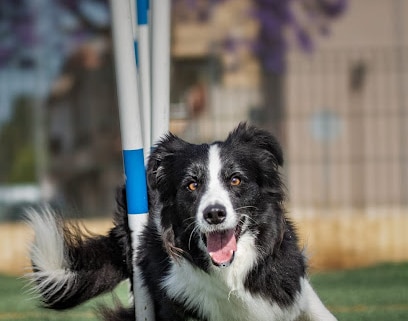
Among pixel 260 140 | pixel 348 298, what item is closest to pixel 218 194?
pixel 260 140

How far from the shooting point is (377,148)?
428 inches

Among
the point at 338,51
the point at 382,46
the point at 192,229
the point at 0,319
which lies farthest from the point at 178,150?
the point at 382,46

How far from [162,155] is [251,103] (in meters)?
6.34

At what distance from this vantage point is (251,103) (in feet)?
36.0

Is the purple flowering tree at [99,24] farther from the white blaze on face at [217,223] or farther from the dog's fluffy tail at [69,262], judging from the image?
the white blaze on face at [217,223]

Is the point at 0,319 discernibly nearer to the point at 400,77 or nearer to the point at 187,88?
the point at 187,88

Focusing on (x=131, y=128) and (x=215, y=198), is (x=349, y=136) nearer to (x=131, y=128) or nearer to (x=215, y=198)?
(x=131, y=128)

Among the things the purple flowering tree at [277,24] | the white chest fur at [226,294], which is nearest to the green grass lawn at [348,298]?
the white chest fur at [226,294]

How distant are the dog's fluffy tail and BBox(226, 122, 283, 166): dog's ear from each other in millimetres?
967

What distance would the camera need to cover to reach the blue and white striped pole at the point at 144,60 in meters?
5.18

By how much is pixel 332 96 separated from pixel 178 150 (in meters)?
6.37

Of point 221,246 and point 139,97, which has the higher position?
point 139,97

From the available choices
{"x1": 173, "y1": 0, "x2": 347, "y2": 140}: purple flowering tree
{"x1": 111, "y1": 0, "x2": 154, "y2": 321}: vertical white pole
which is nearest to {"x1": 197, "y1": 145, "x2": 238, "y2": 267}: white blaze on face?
{"x1": 111, "y1": 0, "x2": 154, "y2": 321}: vertical white pole

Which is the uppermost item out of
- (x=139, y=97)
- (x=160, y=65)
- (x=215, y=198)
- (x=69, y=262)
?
(x=160, y=65)
